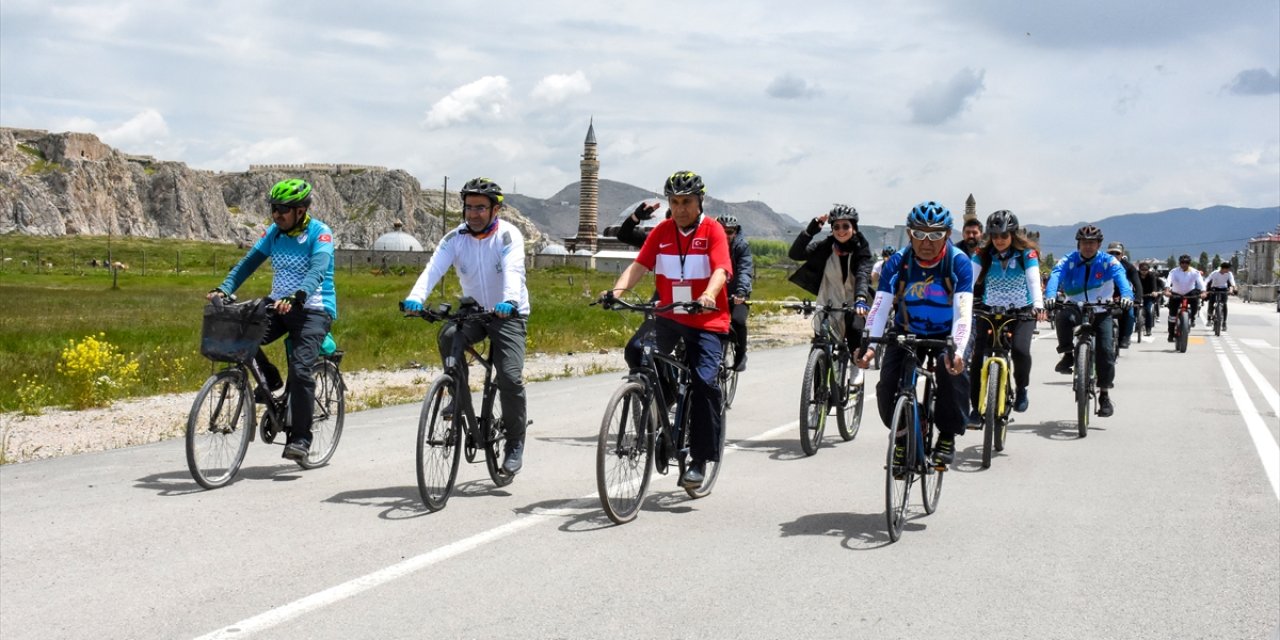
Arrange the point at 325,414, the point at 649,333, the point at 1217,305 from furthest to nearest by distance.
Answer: the point at 1217,305 → the point at 325,414 → the point at 649,333

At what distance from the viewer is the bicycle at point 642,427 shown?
6723 millimetres

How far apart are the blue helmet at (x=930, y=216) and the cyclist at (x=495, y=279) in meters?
2.46

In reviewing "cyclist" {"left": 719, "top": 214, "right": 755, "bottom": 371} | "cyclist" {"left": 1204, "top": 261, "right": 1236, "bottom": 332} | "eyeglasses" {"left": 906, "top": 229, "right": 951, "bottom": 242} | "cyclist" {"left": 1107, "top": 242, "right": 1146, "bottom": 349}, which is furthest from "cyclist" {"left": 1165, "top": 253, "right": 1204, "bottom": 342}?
"eyeglasses" {"left": 906, "top": 229, "right": 951, "bottom": 242}

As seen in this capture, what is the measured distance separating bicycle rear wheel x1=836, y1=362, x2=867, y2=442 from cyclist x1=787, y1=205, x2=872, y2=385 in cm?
46

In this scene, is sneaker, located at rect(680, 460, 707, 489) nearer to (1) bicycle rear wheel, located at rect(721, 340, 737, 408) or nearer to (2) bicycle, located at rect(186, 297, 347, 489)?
(2) bicycle, located at rect(186, 297, 347, 489)

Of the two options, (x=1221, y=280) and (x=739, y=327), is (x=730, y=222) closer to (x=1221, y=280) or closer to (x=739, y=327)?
(x=739, y=327)

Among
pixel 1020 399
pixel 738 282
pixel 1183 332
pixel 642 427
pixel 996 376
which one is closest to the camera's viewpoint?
pixel 642 427

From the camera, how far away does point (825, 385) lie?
10.3 m

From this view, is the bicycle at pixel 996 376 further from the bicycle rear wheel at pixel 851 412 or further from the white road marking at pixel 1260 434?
the white road marking at pixel 1260 434

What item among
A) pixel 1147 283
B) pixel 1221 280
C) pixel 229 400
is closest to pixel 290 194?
pixel 229 400

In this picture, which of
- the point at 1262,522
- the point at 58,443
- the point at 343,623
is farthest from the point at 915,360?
the point at 58,443

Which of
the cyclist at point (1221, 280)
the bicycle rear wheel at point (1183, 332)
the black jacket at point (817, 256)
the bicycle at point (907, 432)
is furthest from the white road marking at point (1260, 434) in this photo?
the cyclist at point (1221, 280)

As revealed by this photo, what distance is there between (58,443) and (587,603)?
7393 mm

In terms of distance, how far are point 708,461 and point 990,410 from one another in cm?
310
